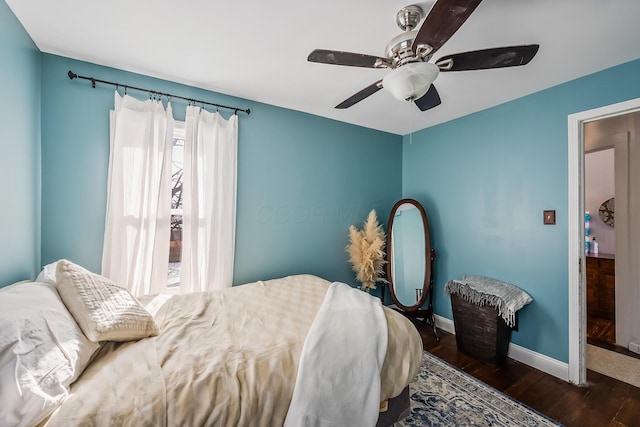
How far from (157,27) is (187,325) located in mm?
1783

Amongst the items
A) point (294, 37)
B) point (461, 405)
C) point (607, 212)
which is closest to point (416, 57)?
point (294, 37)

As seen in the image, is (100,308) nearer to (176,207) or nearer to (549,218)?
(176,207)

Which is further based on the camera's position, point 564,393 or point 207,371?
point 564,393

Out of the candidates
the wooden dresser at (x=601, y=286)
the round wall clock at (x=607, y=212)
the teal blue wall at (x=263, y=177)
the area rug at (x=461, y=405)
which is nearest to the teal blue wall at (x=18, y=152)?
the teal blue wall at (x=263, y=177)

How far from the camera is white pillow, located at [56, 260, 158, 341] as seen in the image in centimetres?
114

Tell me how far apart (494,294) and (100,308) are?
9.15ft

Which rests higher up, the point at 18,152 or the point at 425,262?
the point at 18,152

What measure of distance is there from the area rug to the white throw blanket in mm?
729

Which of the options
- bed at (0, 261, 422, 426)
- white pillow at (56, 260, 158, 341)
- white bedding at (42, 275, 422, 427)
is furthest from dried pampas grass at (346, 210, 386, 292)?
white pillow at (56, 260, 158, 341)

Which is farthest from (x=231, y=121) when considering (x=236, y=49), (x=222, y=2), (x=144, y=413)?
(x=144, y=413)

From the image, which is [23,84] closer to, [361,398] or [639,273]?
[361,398]

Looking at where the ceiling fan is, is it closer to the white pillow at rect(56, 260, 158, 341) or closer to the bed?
the bed

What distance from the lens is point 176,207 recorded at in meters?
2.29

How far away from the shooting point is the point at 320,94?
8.01ft
